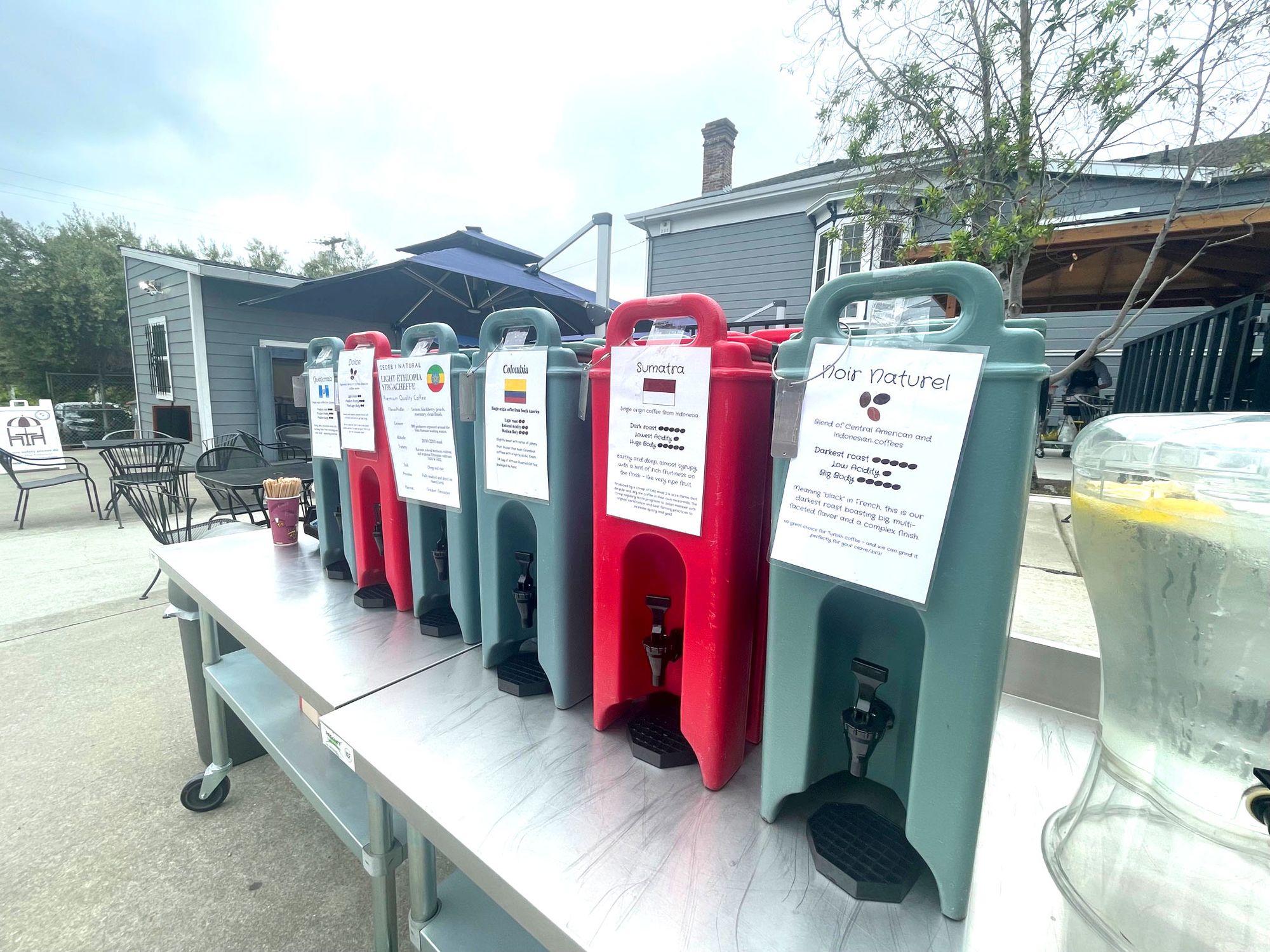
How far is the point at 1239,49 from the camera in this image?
342 centimetres

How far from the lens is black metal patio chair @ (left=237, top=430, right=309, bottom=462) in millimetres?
6246

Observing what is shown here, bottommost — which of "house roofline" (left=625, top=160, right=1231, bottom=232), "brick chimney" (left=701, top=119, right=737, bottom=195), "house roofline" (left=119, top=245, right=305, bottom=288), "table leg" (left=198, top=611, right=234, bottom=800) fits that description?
"table leg" (left=198, top=611, right=234, bottom=800)

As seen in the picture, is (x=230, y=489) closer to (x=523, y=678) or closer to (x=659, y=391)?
(x=523, y=678)

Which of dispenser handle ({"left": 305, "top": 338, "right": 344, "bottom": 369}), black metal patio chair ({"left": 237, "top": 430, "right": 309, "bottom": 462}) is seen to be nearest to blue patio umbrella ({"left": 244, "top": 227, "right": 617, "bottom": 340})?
black metal patio chair ({"left": 237, "top": 430, "right": 309, "bottom": 462})

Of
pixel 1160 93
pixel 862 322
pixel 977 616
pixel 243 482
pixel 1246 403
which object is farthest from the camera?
pixel 1160 93

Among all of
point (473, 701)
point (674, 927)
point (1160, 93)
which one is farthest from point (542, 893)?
point (1160, 93)

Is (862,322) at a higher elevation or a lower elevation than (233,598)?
higher

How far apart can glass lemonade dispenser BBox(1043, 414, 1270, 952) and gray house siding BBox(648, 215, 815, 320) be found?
25.0ft

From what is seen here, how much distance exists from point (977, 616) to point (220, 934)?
6.70 ft

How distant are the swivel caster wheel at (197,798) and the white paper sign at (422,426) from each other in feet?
5.29

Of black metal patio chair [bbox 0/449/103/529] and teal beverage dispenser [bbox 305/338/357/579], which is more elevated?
teal beverage dispenser [bbox 305/338/357/579]

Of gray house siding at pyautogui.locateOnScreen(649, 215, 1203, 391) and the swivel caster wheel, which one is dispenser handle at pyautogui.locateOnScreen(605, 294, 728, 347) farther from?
gray house siding at pyautogui.locateOnScreen(649, 215, 1203, 391)

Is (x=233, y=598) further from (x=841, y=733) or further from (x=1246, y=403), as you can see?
(x=1246, y=403)

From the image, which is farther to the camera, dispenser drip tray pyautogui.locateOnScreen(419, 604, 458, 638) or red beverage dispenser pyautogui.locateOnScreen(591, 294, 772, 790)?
dispenser drip tray pyautogui.locateOnScreen(419, 604, 458, 638)
